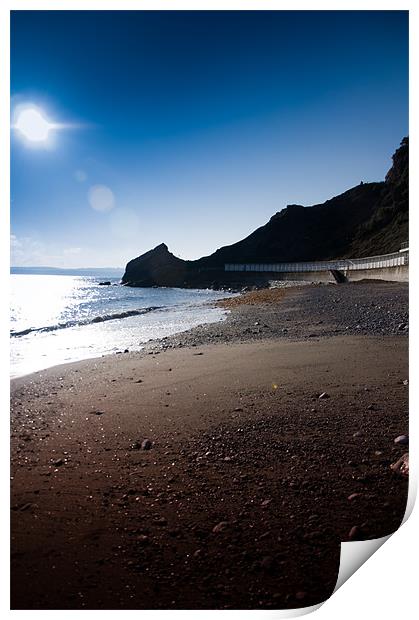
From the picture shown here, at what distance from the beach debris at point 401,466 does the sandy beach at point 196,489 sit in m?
0.03

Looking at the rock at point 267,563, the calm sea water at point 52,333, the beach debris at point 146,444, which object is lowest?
the rock at point 267,563

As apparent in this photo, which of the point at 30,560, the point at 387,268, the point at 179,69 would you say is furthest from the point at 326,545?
the point at 387,268

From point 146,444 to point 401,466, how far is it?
1.07m

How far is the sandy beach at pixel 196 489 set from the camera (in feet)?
4.04

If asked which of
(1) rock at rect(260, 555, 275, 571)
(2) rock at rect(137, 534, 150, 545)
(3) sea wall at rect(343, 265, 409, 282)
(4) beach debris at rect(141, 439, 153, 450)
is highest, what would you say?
(3) sea wall at rect(343, 265, 409, 282)

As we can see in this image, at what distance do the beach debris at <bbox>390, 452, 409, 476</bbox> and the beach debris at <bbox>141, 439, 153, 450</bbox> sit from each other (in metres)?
1.01

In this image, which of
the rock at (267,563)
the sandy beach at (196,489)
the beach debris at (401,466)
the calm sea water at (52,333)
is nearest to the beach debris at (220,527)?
the sandy beach at (196,489)

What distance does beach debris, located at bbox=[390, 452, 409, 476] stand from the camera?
1.72 metres

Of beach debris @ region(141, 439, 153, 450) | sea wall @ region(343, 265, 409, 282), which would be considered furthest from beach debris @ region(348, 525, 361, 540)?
sea wall @ region(343, 265, 409, 282)

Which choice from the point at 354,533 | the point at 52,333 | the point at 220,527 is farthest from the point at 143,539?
the point at 52,333

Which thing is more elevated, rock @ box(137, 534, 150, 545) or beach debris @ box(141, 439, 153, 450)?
beach debris @ box(141, 439, 153, 450)

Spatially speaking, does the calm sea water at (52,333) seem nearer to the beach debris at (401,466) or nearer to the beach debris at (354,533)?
the beach debris at (354,533)

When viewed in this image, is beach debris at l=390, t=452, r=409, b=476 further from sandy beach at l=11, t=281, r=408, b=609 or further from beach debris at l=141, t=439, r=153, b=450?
beach debris at l=141, t=439, r=153, b=450

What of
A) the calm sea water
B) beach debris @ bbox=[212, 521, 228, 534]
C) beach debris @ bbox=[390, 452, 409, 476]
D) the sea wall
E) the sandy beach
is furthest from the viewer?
the sea wall
